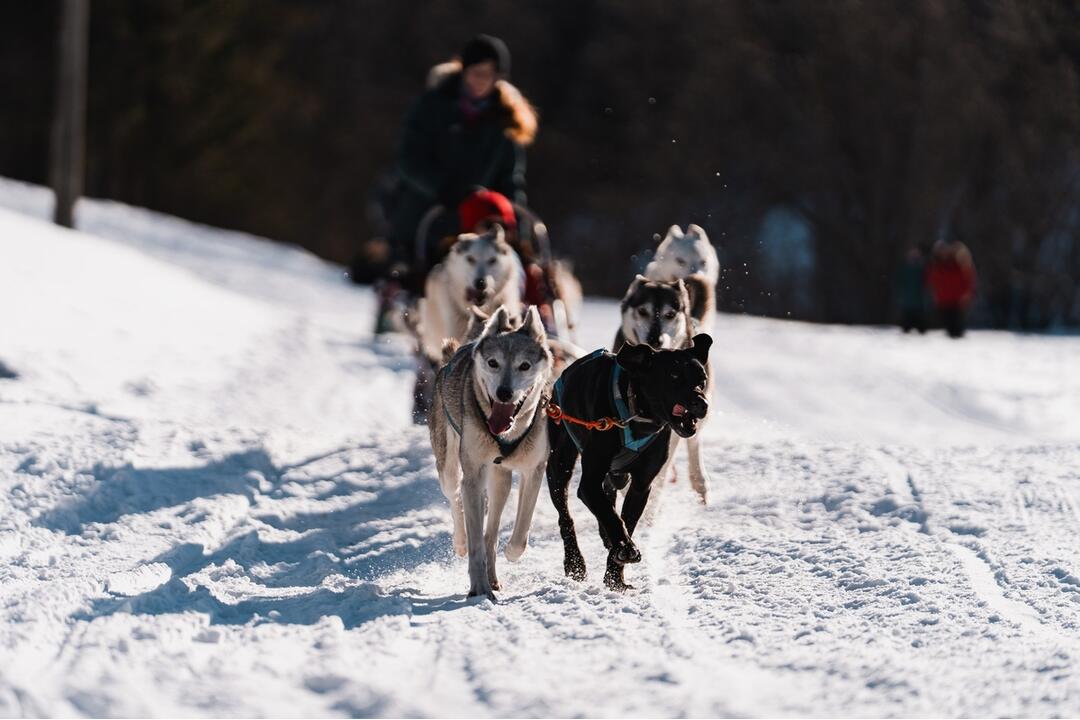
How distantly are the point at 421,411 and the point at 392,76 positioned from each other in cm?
2950

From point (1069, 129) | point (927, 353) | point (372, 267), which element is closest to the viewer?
point (927, 353)

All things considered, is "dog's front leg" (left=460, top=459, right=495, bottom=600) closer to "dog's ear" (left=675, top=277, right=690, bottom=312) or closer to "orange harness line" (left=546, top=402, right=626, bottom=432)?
"orange harness line" (left=546, top=402, right=626, bottom=432)

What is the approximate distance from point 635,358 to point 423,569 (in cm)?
119

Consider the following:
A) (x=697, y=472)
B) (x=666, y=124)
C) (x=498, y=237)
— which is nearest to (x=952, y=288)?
(x=666, y=124)

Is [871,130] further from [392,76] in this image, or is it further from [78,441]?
[78,441]

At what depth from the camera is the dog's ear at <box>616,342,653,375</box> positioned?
190 inches

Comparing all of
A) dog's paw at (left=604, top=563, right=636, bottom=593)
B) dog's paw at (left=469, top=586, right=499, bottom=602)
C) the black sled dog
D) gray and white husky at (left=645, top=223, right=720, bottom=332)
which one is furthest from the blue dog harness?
gray and white husky at (left=645, top=223, right=720, bottom=332)

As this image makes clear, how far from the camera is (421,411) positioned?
877 cm

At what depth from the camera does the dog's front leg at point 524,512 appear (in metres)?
5.06

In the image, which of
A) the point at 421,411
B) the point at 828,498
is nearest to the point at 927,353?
the point at 421,411

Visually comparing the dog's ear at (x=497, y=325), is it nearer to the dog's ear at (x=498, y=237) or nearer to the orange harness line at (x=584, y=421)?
the orange harness line at (x=584, y=421)

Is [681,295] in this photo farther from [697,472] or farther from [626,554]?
[626,554]

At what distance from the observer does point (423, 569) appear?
5406 millimetres

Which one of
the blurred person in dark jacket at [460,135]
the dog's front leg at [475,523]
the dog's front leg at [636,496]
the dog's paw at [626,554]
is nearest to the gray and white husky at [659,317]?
the dog's front leg at [636,496]
